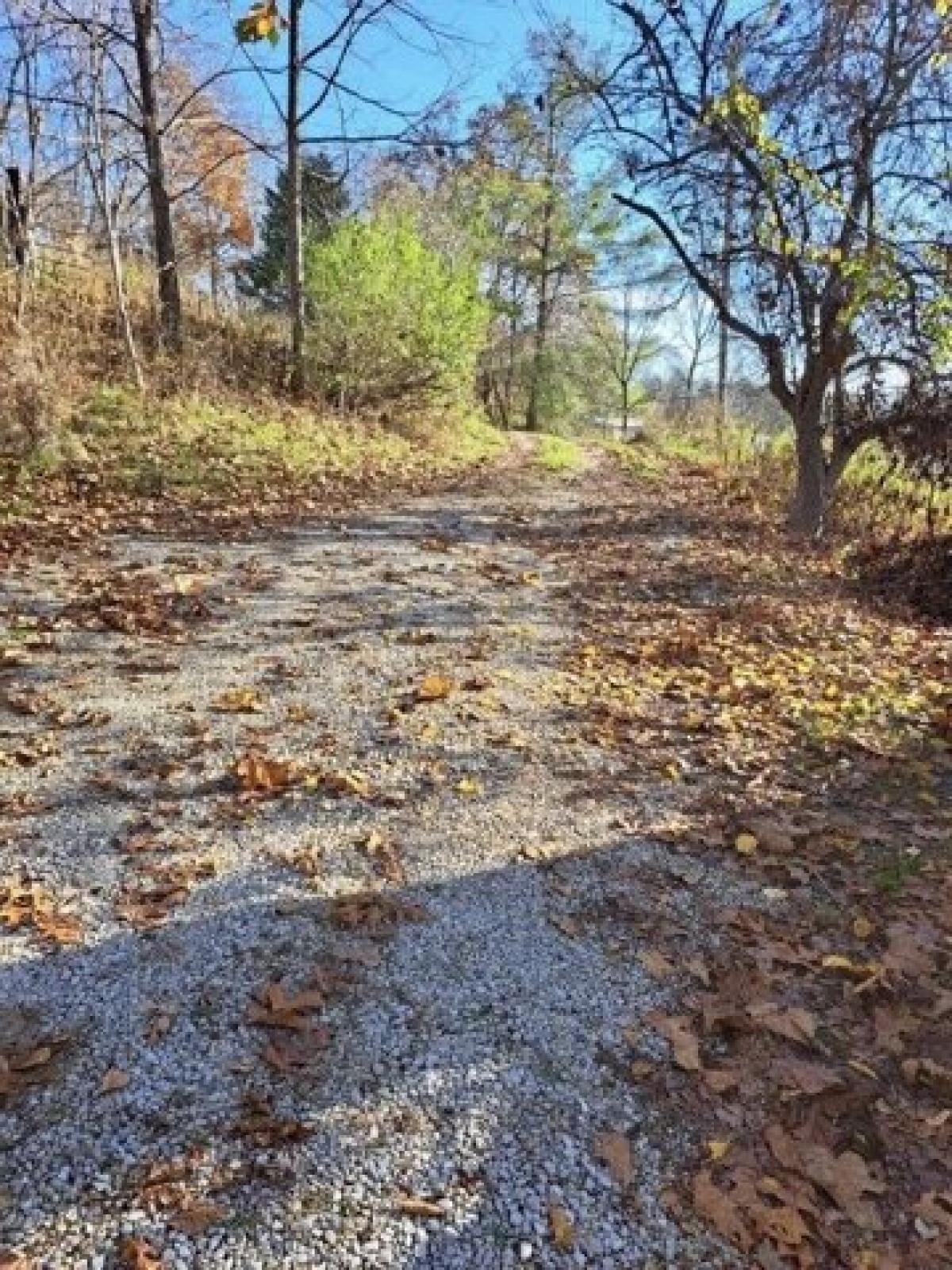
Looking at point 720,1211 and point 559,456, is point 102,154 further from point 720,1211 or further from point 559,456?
point 720,1211

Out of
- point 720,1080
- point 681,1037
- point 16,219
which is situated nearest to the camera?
point 720,1080

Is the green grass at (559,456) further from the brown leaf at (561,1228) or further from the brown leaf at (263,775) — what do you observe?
the brown leaf at (561,1228)

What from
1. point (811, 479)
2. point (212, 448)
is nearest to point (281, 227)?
point (212, 448)

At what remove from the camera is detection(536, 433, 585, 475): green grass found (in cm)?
1472

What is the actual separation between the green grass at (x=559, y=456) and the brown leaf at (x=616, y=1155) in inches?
488

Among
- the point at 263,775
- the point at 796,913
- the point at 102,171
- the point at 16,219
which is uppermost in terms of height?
the point at 102,171

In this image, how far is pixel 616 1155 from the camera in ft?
6.85

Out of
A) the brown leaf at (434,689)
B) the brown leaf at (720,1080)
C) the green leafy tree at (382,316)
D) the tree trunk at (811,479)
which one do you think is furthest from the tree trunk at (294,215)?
the brown leaf at (720,1080)

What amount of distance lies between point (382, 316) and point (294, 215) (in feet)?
6.06

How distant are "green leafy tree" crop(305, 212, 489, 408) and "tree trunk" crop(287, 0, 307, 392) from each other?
51 centimetres

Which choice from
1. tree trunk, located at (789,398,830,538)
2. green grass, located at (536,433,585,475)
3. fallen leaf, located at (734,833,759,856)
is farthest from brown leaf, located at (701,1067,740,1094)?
green grass, located at (536,433,585,475)

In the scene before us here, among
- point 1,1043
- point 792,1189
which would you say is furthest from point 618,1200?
point 1,1043

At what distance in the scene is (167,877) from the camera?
114 inches

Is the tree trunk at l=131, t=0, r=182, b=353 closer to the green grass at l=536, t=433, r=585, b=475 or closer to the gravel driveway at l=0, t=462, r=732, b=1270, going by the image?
the green grass at l=536, t=433, r=585, b=475
